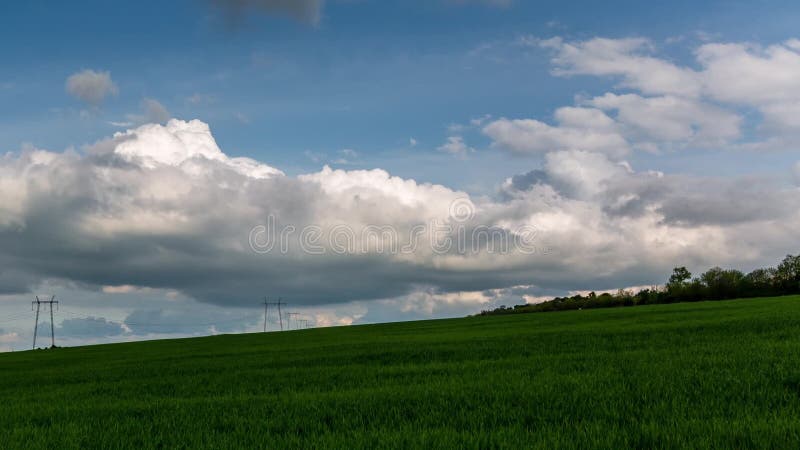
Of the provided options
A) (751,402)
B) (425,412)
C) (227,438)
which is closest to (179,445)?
(227,438)

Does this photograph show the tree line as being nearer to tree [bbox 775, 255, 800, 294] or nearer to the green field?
tree [bbox 775, 255, 800, 294]

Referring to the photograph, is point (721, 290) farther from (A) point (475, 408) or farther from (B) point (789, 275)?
(A) point (475, 408)

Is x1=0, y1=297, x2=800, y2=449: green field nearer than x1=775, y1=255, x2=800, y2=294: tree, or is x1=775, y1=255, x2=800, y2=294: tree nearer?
x1=0, y1=297, x2=800, y2=449: green field

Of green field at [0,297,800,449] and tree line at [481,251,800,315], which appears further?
tree line at [481,251,800,315]

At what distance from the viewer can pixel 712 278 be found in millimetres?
135500

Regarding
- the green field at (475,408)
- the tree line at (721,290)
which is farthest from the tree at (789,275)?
the green field at (475,408)

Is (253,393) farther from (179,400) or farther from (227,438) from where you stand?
(227,438)

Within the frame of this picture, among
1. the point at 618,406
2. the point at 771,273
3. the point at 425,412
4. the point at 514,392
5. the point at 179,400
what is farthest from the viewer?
the point at 771,273

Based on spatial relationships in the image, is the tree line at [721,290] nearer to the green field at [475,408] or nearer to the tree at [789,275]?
the tree at [789,275]

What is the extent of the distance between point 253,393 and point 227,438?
652 centimetres

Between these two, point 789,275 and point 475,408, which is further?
point 789,275

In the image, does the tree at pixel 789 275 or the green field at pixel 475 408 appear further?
the tree at pixel 789 275

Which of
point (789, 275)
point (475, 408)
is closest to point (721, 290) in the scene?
point (789, 275)

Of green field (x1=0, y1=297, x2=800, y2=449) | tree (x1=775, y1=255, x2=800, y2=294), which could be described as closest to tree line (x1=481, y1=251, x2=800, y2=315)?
tree (x1=775, y1=255, x2=800, y2=294)
